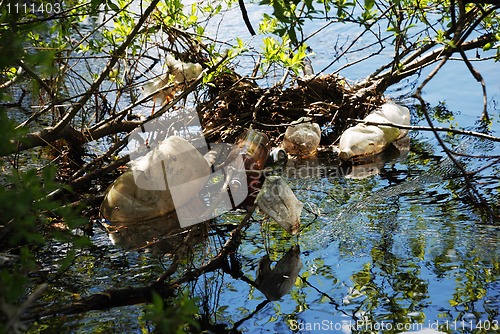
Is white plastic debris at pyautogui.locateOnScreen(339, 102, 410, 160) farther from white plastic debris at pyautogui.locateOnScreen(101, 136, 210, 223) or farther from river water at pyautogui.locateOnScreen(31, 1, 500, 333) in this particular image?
white plastic debris at pyautogui.locateOnScreen(101, 136, 210, 223)

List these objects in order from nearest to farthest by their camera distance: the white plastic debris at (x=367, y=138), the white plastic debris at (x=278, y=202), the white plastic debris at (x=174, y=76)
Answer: the white plastic debris at (x=278, y=202), the white plastic debris at (x=367, y=138), the white plastic debris at (x=174, y=76)

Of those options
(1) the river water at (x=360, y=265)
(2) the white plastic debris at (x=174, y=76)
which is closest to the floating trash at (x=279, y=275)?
(1) the river water at (x=360, y=265)

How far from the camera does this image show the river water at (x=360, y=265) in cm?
242

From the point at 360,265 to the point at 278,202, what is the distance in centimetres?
46

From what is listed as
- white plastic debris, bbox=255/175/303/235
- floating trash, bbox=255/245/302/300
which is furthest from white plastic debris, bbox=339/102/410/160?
floating trash, bbox=255/245/302/300

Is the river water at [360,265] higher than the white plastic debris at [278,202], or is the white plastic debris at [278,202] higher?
the white plastic debris at [278,202]

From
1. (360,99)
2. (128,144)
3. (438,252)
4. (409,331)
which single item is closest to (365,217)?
(438,252)

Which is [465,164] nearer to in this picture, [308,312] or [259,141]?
[259,141]

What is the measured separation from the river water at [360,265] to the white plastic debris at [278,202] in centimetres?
12

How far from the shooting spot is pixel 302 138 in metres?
4.26

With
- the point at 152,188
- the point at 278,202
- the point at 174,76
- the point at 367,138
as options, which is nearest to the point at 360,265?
the point at 278,202

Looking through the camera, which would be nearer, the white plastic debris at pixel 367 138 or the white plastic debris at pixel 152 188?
the white plastic debris at pixel 152 188

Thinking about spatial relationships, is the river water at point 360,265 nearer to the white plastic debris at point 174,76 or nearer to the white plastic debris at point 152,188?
the white plastic debris at point 152,188

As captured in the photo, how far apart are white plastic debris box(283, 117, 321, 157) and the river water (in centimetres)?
23
